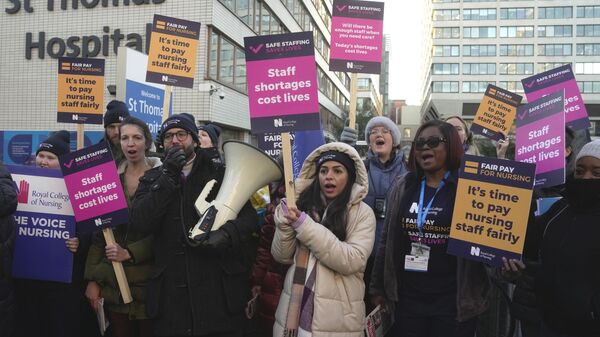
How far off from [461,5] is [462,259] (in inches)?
2928

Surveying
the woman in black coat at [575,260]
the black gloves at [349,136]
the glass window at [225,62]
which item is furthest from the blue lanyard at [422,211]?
the glass window at [225,62]

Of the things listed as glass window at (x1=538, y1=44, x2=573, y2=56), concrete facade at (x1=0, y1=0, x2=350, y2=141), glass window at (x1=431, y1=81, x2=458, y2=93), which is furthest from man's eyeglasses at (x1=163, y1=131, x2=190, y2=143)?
glass window at (x1=538, y1=44, x2=573, y2=56)

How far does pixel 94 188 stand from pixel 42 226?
2.08ft

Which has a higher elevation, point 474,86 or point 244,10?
point 474,86

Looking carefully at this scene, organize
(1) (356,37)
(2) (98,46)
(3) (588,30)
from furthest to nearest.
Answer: (3) (588,30) < (2) (98,46) < (1) (356,37)

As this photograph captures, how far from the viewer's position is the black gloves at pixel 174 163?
288 centimetres

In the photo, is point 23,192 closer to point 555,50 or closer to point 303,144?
point 303,144

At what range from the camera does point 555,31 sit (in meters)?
66.6

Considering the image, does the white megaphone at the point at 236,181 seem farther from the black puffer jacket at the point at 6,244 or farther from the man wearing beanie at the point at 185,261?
the black puffer jacket at the point at 6,244

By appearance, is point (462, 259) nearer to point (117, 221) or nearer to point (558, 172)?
point (558, 172)

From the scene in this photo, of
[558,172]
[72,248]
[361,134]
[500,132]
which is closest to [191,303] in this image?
[72,248]

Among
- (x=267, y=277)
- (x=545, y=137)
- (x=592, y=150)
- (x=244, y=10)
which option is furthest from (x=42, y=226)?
(x=244, y=10)

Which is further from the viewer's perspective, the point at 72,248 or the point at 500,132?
the point at 500,132

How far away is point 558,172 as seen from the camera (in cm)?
365
